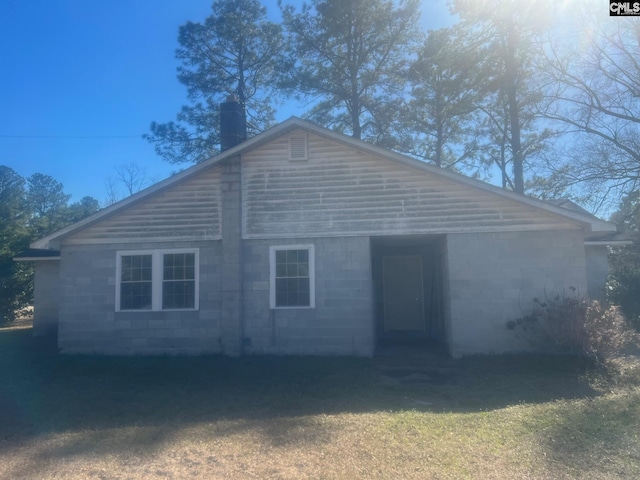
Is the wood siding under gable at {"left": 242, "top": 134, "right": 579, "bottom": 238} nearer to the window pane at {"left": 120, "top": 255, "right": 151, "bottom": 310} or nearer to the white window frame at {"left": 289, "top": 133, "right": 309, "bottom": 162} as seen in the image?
the white window frame at {"left": 289, "top": 133, "right": 309, "bottom": 162}

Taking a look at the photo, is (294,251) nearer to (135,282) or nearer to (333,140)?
(333,140)

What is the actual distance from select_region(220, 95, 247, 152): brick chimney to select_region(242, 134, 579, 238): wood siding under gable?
1497mm

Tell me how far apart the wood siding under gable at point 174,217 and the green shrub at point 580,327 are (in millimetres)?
6993

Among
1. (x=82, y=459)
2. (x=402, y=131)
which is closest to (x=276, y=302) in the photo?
(x=82, y=459)

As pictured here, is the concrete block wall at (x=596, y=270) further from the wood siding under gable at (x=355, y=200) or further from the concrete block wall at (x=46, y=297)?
the concrete block wall at (x=46, y=297)

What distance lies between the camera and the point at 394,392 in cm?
920

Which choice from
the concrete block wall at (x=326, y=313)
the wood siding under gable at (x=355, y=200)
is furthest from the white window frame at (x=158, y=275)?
the wood siding under gable at (x=355, y=200)

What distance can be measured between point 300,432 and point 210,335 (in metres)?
5.73

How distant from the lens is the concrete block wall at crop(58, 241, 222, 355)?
12.4 metres

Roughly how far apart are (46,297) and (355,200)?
1030 centimetres

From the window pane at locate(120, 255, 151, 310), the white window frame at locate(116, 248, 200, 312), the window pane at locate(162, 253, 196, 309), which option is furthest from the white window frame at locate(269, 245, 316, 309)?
the window pane at locate(120, 255, 151, 310)

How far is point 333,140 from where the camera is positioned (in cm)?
1216

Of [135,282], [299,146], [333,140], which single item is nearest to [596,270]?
[333,140]

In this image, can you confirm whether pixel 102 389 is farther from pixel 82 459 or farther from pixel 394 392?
pixel 394 392
